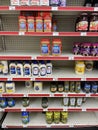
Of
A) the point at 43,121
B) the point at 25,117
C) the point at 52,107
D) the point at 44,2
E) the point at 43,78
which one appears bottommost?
the point at 43,121

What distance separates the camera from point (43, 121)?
9.15ft

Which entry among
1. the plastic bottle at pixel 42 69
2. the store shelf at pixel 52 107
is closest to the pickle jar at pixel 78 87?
the store shelf at pixel 52 107

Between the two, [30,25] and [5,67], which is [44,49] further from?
[5,67]

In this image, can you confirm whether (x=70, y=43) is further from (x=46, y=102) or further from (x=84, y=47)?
(x=46, y=102)

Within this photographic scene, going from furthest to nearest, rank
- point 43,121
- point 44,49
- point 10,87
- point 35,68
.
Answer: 1. point 43,121
2. point 10,87
3. point 35,68
4. point 44,49

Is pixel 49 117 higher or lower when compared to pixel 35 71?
lower

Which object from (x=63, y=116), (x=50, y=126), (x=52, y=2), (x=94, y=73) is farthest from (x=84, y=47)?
(x=50, y=126)

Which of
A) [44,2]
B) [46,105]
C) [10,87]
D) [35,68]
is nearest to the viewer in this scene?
[44,2]

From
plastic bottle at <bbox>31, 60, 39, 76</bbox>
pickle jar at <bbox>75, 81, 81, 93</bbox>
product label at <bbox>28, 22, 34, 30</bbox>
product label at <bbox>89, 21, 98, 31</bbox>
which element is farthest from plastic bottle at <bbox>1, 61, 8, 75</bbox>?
product label at <bbox>89, 21, 98, 31</bbox>

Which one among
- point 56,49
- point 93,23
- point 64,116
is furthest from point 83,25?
point 64,116

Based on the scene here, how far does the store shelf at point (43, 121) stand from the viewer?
107 inches

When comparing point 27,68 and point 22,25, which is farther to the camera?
point 27,68

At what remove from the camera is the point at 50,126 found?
2.72m

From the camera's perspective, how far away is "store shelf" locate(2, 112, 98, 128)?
2721mm
